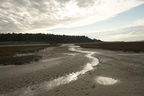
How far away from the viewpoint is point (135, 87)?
7.51 metres

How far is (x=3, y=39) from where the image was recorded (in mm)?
130625

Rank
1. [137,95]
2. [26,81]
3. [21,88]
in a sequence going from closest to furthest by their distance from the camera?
[137,95]
[21,88]
[26,81]

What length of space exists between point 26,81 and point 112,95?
682 cm

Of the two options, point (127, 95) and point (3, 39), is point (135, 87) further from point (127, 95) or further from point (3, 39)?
point (3, 39)

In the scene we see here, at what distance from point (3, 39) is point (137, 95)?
14850 centimetres

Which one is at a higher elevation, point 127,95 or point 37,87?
point 127,95

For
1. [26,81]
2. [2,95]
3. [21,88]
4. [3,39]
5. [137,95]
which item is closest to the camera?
[137,95]

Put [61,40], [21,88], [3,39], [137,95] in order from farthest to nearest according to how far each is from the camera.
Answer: [61,40] < [3,39] < [21,88] < [137,95]

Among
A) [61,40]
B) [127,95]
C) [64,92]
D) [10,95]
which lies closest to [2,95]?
[10,95]

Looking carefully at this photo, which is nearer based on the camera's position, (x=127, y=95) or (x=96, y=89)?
(x=127, y=95)

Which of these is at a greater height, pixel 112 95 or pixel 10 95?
pixel 112 95

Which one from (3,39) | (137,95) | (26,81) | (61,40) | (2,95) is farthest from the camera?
(61,40)

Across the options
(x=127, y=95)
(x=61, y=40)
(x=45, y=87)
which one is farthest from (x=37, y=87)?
(x=61, y=40)

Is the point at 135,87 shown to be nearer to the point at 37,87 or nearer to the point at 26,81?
the point at 37,87
